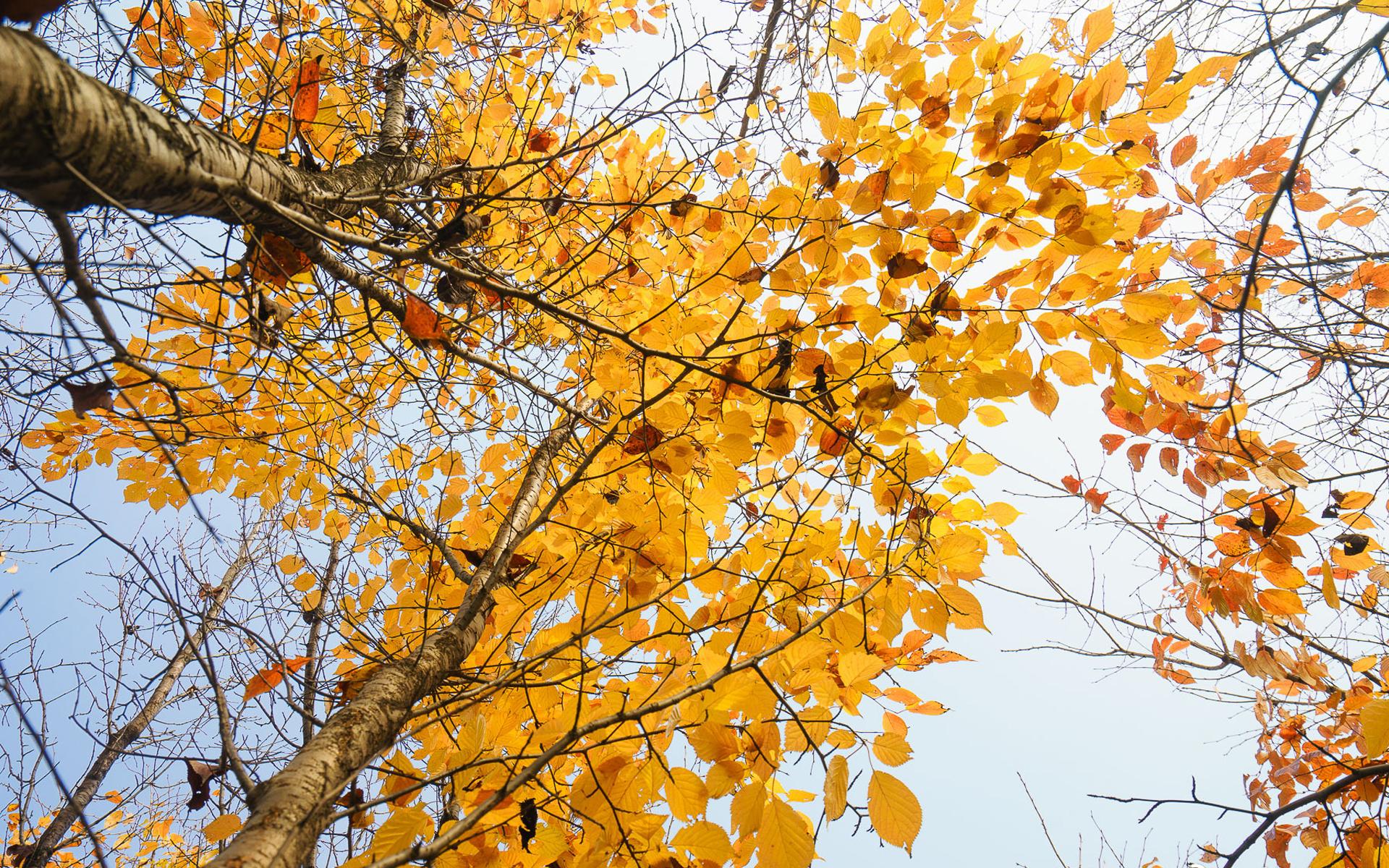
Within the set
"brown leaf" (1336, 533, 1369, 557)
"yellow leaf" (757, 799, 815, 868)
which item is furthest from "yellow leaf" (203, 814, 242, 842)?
"brown leaf" (1336, 533, 1369, 557)

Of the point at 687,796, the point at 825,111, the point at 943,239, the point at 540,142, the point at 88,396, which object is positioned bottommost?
the point at 687,796

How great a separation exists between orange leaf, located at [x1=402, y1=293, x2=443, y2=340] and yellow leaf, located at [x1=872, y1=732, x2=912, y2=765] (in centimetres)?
130

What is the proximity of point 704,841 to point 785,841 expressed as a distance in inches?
7.7

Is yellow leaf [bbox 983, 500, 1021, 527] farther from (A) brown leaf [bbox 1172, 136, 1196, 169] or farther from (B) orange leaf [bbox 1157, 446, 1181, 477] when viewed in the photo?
(A) brown leaf [bbox 1172, 136, 1196, 169]

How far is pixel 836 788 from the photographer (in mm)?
1192

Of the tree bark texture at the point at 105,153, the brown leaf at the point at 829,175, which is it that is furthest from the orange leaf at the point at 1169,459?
the tree bark texture at the point at 105,153

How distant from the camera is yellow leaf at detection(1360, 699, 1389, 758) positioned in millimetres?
1217

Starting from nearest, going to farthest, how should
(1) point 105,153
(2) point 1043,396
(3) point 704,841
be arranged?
(1) point 105,153 < (3) point 704,841 < (2) point 1043,396

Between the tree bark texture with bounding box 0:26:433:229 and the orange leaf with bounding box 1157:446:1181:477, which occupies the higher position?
the orange leaf with bounding box 1157:446:1181:477

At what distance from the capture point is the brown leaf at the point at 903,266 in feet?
5.85

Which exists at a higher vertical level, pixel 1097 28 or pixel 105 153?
pixel 1097 28

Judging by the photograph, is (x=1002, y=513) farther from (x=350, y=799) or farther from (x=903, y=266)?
(x=350, y=799)

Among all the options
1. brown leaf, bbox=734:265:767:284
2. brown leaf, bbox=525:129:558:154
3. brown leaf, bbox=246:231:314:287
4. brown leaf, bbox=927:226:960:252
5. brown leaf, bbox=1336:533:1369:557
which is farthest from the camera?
brown leaf, bbox=525:129:558:154

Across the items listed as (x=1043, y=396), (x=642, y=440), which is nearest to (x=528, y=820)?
(x=642, y=440)
